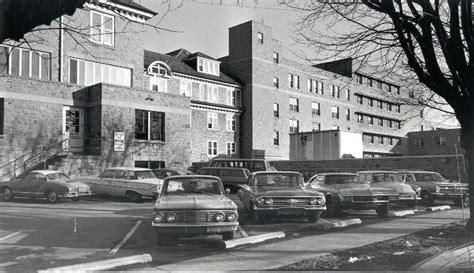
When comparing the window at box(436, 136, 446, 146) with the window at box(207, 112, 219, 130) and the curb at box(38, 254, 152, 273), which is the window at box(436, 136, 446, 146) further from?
the curb at box(38, 254, 152, 273)

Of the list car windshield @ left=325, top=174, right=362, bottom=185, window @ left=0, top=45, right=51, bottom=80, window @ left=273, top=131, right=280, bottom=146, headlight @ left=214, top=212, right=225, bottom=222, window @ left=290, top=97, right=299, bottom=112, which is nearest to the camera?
headlight @ left=214, top=212, right=225, bottom=222

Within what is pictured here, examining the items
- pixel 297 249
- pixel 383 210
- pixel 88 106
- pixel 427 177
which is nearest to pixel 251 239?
pixel 297 249

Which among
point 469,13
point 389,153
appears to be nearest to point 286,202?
point 469,13

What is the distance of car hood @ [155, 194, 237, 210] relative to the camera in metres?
8.52

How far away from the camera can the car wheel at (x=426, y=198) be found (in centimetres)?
1847

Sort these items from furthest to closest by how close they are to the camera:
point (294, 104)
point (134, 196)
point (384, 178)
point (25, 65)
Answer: point (294, 104) → point (25, 65) → point (134, 196) → point (384, 178)

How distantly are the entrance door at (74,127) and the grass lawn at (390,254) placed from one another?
68.8ft

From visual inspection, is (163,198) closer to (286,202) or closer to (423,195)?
(286,202)

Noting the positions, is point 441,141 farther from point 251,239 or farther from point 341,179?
point 251,239

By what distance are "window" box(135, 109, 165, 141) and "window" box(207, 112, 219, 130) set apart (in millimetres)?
12313

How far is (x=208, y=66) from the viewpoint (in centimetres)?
4294

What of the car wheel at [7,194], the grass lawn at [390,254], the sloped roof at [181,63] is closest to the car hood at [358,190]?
the grass lawn at [390,254]

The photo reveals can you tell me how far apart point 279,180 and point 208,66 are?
3156 cm

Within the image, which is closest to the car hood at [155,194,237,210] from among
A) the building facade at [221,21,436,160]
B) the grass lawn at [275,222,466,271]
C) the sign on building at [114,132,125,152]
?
the grass lawn at [275,222,466,271]
